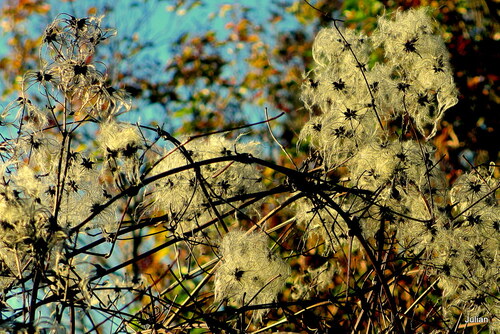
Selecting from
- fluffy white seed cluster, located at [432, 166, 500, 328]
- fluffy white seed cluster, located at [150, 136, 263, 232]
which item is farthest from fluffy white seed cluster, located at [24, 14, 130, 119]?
fluffy white seed cluster, located at [432, 166, 500, 328]

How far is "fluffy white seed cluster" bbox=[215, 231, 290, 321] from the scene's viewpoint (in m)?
1.15

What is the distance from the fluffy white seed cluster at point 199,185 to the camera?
1197 mm

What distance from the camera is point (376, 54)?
2686mm

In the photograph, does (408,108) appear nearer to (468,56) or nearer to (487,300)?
(487,300)

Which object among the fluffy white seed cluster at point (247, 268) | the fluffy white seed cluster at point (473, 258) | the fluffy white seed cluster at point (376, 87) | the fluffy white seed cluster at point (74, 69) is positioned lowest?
the fluffy white seed cluster at point (473, 258)

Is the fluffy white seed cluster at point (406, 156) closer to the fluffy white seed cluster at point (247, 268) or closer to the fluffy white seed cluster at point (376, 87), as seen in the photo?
the fluffy white seed cluster at point (376, 87)

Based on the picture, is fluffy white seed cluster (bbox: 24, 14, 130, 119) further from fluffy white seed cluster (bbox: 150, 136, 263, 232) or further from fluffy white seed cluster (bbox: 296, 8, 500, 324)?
fluffy white seed cluster (bbox: 296, 8, 500, 324)

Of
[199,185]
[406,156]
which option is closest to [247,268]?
[199,185]

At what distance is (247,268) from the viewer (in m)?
1.17

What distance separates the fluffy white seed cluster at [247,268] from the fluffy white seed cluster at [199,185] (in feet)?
0.24

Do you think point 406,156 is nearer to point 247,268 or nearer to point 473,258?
point 473,258

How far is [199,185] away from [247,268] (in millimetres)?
177

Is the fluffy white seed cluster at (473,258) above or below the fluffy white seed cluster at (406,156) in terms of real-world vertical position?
below

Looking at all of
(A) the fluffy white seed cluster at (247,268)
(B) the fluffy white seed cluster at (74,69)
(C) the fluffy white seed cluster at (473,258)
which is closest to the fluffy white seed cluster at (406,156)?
(C) the fluffy white seed cluster at (473,258)
